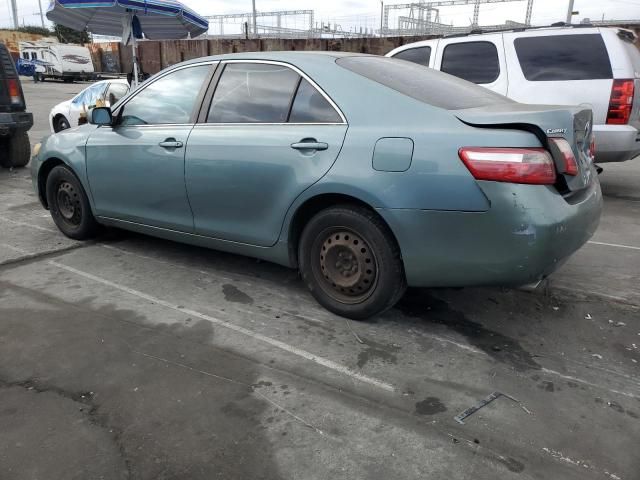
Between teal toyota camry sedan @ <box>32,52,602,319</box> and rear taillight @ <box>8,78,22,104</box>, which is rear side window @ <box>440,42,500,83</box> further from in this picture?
rear taillight @ <box>8,78,22,104</box>

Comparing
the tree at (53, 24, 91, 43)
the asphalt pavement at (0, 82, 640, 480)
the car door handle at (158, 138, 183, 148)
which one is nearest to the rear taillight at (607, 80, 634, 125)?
the asphalt pavement at (0, 82, 640, 480)

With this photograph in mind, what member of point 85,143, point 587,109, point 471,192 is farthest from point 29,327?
point 587,109

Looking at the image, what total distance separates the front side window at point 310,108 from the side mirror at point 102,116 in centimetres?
178

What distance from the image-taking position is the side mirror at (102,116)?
4.39 m

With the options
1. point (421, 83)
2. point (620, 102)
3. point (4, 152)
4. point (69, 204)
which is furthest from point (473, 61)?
point (4, 152)

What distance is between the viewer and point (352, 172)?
10.3 ft

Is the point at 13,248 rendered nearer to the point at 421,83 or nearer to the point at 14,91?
the point at 421,83

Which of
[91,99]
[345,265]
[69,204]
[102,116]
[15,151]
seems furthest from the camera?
[91,99]

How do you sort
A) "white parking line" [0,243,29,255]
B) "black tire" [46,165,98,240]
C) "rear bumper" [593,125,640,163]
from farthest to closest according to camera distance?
"rear bumper" [593,125,640,163] → "black tire" [46,165,98,240] → "white parking line" [0,243,29,255]

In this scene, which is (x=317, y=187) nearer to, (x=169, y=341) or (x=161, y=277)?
(x=169, y=341)

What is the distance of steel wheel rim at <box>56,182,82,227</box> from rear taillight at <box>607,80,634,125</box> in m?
5.77

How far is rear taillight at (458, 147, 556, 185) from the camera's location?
274 centimetres

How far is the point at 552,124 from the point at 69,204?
13.8ft

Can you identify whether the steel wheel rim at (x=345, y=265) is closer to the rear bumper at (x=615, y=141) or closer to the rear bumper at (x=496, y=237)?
the rear bumper at (x=496, y=237)
